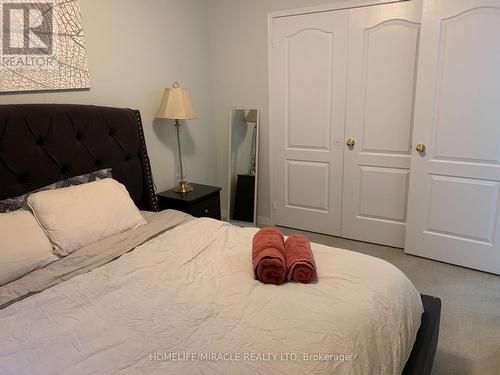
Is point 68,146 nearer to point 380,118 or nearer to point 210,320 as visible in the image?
point 210,320

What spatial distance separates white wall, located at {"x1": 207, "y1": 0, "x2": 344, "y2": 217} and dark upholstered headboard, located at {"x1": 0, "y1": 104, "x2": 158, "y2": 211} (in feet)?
3.95

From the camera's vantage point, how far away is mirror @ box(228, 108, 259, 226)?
3.67 m

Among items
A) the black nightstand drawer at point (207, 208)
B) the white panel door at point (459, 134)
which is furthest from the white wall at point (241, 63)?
the white panel door at point (459, 134)

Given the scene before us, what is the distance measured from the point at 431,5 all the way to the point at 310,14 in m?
0.95

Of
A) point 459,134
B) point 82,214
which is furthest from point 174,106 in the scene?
point 459,134

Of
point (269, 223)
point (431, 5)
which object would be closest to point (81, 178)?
point (269, 223)

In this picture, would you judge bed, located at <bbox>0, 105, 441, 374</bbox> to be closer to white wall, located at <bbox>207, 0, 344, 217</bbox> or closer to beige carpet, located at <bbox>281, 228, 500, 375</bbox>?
beige carpet, located at <bbox>281, 228, 500, 375</bbox>

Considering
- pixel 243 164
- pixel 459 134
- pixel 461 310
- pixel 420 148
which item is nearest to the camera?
pixel 461 310

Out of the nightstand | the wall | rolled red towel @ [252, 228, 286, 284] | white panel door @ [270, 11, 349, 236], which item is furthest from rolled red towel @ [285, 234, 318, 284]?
white panel door @ [270, 11, 349, 236]

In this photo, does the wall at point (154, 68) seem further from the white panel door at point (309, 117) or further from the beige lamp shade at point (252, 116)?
the white panel door at point (309, 117)

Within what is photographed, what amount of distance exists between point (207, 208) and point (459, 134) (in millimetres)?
1972

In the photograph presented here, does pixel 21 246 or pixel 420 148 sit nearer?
pixel 21 246

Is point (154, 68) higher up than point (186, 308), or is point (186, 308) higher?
point (154, 68)

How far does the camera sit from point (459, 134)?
2.66 metres
